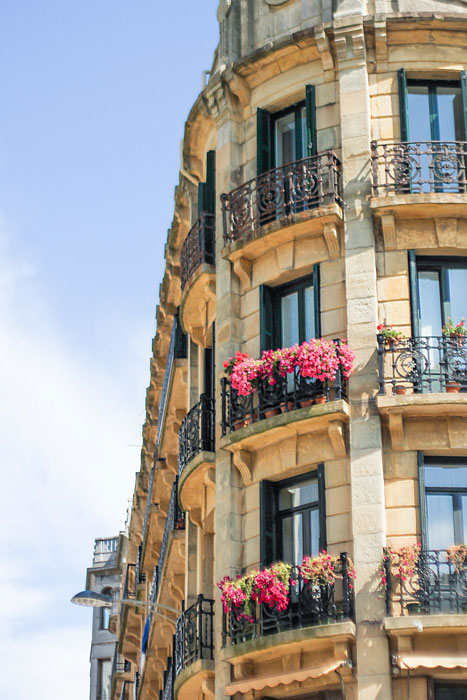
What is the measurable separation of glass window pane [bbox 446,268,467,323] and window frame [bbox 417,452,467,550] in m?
2.71

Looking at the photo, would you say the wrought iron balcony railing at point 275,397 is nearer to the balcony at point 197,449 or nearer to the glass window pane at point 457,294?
the balcony at point 197,449

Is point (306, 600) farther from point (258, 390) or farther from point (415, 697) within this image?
point (258, 390)

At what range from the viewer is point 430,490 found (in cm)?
2056

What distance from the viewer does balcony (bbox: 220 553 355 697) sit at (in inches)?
768

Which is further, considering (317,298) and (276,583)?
(317,298)

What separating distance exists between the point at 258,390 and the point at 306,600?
Answer: 392 centimetres

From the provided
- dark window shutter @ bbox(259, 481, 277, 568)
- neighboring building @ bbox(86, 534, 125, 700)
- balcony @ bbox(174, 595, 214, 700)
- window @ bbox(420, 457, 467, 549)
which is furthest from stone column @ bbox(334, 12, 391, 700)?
neighboring building @ bbox(86, 534, 125, 700)

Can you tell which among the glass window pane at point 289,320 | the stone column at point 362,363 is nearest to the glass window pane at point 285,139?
the stone column at point 362,363

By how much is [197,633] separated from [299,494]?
3.40 meters

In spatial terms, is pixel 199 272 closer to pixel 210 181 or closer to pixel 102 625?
pixel 210 181

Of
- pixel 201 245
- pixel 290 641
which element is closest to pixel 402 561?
pixel 290 641

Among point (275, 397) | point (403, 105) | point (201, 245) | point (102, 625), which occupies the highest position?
point (102, 625)

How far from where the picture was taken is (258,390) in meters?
22.3

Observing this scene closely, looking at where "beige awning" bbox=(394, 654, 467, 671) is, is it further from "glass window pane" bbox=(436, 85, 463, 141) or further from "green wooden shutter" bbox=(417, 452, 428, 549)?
"glass window pane" bbox=(436, 85, 463, 141)
